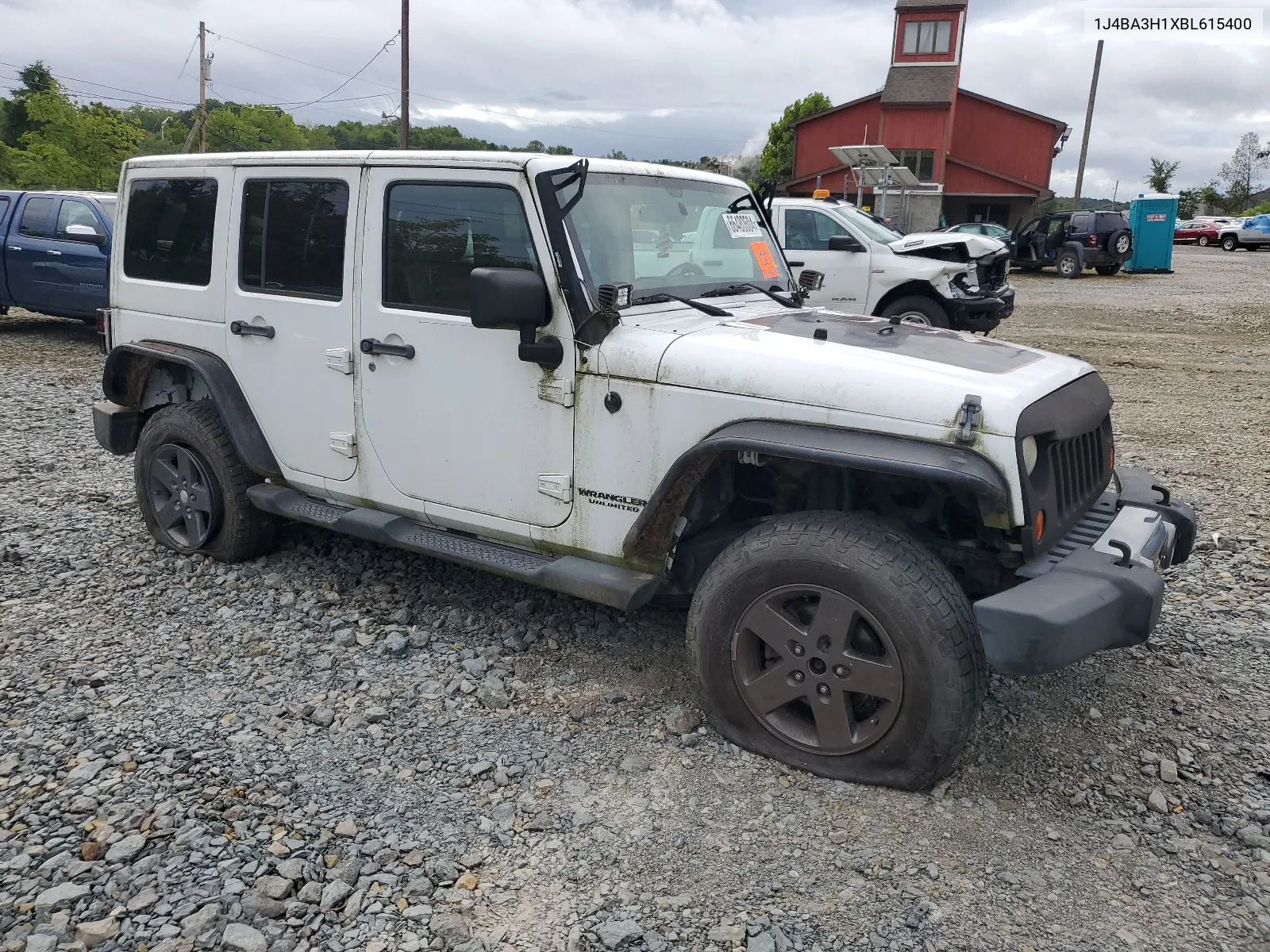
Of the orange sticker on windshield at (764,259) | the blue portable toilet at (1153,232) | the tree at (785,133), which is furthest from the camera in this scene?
the tree at (785,133)

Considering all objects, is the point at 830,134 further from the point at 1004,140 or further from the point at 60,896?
the point at 60,896

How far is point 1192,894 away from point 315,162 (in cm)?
406

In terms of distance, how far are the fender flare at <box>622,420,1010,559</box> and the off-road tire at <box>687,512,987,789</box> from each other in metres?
0.24

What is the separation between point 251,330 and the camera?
14.4 feet

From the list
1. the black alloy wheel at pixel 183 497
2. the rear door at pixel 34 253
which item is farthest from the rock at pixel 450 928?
the rear door at pixel 34 253

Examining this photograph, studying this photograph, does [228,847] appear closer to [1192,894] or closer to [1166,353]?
[1192,894]

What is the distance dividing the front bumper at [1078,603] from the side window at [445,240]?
1989 millimetres

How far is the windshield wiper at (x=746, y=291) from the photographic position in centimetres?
402

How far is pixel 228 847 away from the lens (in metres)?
2.81

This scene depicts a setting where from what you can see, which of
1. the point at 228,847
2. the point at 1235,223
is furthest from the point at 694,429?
the point at 1235,223

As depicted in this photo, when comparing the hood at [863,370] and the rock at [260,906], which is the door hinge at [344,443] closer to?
the hood at [863,370]

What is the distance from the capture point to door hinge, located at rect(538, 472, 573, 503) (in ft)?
11.8

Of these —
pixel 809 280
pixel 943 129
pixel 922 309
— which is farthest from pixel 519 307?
pixel 943 129

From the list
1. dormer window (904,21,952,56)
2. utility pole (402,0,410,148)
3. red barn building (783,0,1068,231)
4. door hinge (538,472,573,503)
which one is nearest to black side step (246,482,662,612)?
door hinge (538,472,573,503)
